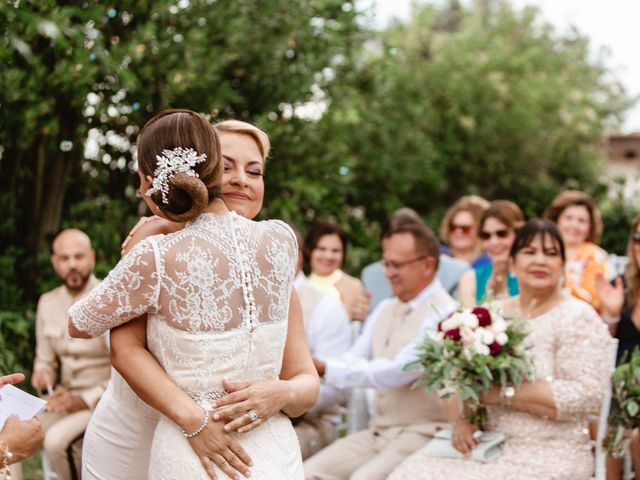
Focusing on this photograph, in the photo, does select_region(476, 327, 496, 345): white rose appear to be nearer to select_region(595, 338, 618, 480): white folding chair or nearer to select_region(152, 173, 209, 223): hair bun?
select_region(595, 338, 618, 480): white folding chair

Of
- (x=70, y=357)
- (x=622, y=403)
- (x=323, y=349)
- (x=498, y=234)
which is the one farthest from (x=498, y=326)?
(x=70, y=357)

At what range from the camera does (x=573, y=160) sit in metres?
16.2

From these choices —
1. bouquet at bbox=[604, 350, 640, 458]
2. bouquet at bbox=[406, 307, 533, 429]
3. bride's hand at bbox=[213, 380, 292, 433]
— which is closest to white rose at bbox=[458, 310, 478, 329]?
bouquet at bbox=[406, 307, 533, 429]

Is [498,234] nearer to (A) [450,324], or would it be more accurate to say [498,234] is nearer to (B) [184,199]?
(A) [450,324]

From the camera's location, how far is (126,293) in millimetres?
2270

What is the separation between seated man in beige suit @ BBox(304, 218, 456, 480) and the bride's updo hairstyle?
A: 229cm

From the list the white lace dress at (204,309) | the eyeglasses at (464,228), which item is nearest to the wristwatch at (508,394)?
the white lace dress at (204,309)

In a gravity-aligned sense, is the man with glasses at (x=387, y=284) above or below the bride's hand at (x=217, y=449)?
above

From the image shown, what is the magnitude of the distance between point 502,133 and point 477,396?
1200 cm

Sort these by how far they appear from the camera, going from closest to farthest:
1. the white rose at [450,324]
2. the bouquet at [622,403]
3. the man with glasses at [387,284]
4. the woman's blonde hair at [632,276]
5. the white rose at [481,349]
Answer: the white rose at [481,349] < the white rose at [450,324] < the bouquet at [622,403] < the woman's blonde hair at [632,276] < the man with glasses at [387,284]

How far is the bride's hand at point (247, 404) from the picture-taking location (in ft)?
7.71

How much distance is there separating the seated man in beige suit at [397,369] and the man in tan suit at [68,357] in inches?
67.0

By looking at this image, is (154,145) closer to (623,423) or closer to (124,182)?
(623,423)

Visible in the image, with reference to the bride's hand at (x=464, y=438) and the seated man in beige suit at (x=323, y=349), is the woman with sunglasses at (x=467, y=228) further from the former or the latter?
the bride's hand at (x=464, y=438)
